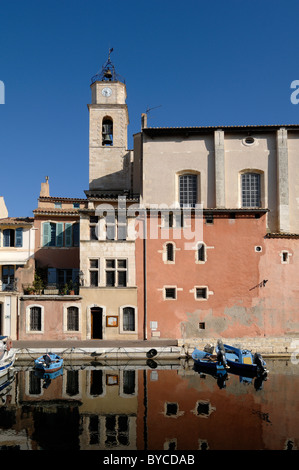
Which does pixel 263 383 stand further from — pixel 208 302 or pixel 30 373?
pixel 30 373

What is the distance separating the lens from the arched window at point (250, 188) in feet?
119

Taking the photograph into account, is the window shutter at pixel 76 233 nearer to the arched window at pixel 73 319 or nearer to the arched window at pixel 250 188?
the arched window at pixel 73 319

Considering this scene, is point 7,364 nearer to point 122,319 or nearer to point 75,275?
point 122,319

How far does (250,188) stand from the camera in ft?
120

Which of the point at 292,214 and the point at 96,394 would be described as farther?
the point at 292,214

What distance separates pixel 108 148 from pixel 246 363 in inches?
922

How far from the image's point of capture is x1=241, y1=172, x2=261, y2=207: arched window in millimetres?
36281

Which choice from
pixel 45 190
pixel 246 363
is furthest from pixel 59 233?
pixel 246 363

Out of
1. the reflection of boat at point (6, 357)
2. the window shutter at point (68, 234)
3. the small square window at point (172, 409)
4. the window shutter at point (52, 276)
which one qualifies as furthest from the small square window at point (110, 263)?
the small square window at point (172, 409)

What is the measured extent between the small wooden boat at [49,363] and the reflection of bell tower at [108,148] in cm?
1827

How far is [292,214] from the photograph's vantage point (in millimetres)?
35406

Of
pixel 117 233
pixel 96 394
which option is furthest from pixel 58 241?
pixel 96 394
